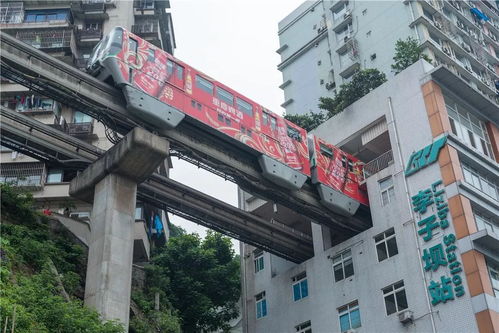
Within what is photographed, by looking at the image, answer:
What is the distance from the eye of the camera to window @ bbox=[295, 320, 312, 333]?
28.4m

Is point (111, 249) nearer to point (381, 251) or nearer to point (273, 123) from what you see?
point (273, 123)

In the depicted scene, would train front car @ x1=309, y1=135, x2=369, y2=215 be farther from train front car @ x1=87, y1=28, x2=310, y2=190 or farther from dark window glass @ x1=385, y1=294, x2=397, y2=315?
dark window glass @ x1=385, y1=294, x2=397, y2=315

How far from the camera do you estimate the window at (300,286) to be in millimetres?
29531

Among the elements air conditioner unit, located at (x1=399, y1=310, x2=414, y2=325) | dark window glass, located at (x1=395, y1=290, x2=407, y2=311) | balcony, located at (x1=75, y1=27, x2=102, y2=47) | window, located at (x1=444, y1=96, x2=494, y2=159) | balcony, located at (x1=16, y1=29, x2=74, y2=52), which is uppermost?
balcony, located at (x1=75, y1=27, x2=102, y2=47)

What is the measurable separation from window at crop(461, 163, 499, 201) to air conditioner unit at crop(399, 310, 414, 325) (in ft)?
19.9

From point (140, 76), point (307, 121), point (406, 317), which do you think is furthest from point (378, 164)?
point (140, 76)

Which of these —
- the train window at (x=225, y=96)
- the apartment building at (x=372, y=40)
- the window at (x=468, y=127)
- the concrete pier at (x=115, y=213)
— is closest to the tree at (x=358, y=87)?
the window at (x=468, y=127)

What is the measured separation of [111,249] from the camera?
20.7 metres

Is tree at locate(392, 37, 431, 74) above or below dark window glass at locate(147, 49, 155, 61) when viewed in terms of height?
above

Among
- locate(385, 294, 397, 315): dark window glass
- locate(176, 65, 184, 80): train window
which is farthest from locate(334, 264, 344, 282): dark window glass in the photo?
locate(176, 65, 184, 80): train window

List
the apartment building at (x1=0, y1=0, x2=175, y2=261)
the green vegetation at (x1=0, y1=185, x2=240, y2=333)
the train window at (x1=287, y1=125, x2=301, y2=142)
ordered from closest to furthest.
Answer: the green vegetation at (x1=0, y1=185, x2=240, y2=333), the train window at (x1=287, y1=125, x2=301, y2=142), the apartment building at (x1=0, y1=0, x2=175, y2=261)

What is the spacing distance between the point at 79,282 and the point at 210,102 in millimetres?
8115

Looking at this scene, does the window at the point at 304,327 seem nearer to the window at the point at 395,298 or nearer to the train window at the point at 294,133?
the window at the point at 395,298

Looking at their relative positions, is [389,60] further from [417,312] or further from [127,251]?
[127,251]
